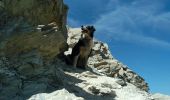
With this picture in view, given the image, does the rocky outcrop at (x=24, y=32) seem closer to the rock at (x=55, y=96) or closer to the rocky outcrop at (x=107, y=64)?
the rock at (x=55, y=96)

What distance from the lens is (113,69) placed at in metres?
30.4

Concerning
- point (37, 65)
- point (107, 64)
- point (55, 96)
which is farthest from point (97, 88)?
point (107, 64)

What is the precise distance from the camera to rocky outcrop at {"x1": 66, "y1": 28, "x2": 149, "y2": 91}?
30.4 metres

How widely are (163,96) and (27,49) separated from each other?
1144cm

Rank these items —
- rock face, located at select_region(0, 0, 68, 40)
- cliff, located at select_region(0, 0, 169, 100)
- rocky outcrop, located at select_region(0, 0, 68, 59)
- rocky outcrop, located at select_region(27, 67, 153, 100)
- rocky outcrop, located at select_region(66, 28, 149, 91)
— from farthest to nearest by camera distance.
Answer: rocky outcrop, located at select_region(66, 28, 149, 91) → rocky outcrop, located at select_region(27, 67, 153, 100) → rock face, located at select_region(0, 0, 68, 40) → rocky outcrop, located at select_region(0, 0, 68, 59) → cliff, located at select_region(0, 0, 169, 100)

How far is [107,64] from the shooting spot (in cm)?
3086

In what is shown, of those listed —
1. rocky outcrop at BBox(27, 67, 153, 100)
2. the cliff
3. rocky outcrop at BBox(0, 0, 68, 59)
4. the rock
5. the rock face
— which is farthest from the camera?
rocky outcrop at BBox(27, 67, 153, 100)

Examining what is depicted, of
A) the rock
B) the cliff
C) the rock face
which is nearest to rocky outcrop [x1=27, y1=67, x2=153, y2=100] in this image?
the cliff

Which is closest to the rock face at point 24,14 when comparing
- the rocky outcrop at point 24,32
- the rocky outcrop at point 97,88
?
the rocky outcrop at point 24,32

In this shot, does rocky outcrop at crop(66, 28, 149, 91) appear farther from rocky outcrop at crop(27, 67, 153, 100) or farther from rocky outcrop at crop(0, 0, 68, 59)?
rocky outcrop at crop(0, 0, 68, 59)

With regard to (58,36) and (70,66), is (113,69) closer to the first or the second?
(70,66)

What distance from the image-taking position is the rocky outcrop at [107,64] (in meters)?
30.4

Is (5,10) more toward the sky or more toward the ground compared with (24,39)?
more toward the sky

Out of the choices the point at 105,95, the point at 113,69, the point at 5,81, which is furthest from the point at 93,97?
the point at 113,69
